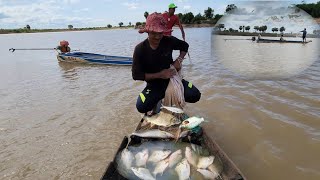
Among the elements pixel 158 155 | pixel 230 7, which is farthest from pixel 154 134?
pixel 230 7

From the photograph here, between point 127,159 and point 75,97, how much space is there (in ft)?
20.4

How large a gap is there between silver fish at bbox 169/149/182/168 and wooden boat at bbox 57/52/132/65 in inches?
475

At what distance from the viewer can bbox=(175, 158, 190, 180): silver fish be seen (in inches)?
143

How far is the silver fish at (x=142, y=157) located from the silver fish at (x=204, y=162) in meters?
0.64

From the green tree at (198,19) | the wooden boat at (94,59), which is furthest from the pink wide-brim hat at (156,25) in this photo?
the green tree at (198,19)

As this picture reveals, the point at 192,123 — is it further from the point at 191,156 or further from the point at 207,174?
the point at 207,174

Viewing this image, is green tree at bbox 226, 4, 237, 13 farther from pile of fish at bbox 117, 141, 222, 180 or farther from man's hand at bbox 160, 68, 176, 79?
pile of fish at bbox 117, 141, 222, 180

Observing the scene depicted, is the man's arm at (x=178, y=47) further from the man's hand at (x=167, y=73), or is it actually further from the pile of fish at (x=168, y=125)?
the pile of fish at (x=168, y=125)

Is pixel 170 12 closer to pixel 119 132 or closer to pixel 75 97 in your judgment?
pixel 75 97

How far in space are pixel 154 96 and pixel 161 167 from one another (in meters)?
1.81

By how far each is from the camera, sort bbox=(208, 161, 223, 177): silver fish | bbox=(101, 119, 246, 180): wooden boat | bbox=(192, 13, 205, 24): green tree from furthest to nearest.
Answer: bbox=(192, 13, 205, 24): green tree
bbox=(208, 161, 223, 177): silver fish
bbox=(101, 119, 246, 180): wooden boat

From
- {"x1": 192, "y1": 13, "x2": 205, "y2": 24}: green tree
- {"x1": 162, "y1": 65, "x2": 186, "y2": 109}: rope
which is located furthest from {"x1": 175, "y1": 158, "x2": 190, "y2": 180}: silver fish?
{"x1": 192, "y1": 13, "x2": 205, "y2": 24}: green tree

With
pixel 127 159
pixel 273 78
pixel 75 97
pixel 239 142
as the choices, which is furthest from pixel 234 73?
pixel 127 159

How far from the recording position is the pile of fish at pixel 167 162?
3662mm
